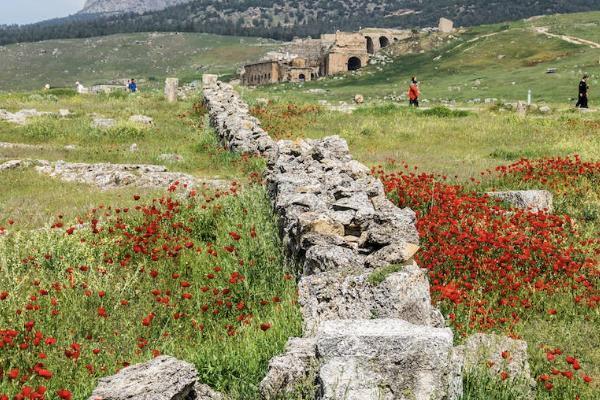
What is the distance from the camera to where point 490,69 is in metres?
69.8

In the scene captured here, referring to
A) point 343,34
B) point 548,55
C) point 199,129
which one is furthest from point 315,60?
point 199,129

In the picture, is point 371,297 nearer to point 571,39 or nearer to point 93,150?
point 93,150

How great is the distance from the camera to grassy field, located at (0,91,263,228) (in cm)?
1213

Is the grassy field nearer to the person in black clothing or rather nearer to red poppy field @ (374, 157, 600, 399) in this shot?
red poppy field @ (374, 157, 600, 399)

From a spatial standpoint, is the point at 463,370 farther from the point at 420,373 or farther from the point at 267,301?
the point at 267,301

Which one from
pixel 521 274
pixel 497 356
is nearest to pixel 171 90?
pixel 521 274

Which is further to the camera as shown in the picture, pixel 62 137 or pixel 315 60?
pixel 315 60

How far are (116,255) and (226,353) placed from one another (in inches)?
160

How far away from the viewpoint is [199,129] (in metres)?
24.5

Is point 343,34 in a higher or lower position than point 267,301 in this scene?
higher

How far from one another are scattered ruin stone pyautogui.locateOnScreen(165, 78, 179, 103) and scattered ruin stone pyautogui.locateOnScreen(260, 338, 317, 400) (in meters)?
32.1

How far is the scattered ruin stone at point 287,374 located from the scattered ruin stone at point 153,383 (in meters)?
0.55

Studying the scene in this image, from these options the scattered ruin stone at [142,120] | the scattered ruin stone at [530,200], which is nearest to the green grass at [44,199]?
the scattered ruin stone at [530,200]

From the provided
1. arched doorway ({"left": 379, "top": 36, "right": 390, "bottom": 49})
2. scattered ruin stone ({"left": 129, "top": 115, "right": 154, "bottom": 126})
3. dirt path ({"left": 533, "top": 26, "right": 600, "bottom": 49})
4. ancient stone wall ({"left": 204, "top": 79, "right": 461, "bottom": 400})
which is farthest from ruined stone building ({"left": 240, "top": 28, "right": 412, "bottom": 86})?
ancient stone wall ({"left": 204, "top": 79, "right": 461, "bottom": 400})
